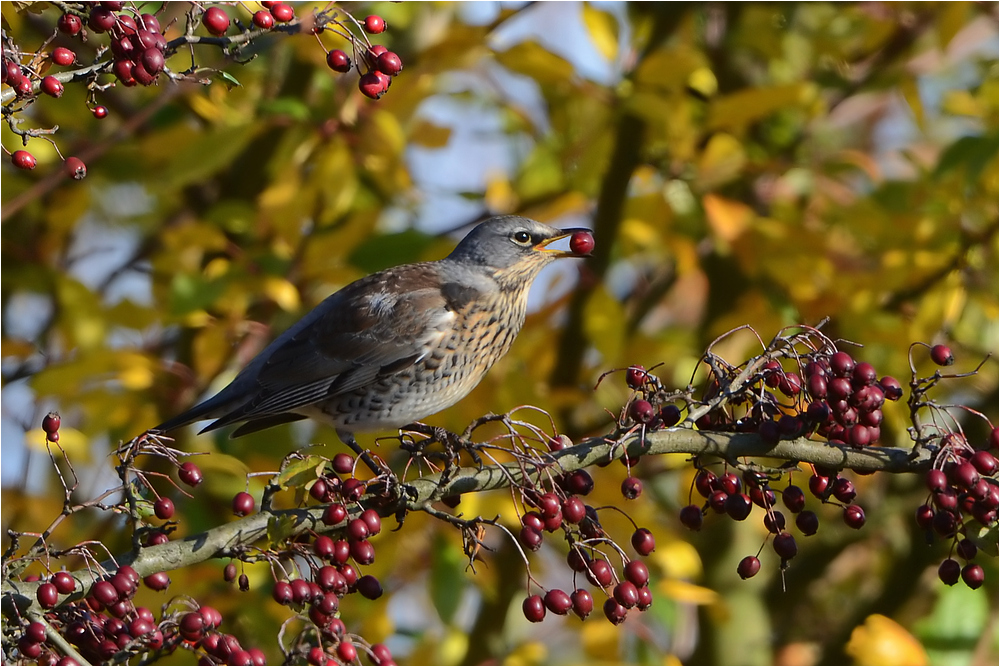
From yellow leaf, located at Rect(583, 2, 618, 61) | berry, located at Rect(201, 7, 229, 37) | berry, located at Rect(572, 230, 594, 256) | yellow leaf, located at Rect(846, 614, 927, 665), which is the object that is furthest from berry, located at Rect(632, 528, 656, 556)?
yellow leaf, located at Rect(583, 2, 618, 61)

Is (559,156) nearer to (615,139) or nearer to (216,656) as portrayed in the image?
(615,139)

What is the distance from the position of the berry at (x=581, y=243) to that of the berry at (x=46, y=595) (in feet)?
6.44

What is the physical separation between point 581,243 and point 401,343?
0.64m

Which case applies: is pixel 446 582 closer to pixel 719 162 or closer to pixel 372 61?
pixel 719 162

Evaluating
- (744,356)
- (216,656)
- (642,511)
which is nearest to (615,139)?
(744,356)

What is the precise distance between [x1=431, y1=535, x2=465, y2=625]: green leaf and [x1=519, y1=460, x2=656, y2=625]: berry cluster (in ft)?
4.98

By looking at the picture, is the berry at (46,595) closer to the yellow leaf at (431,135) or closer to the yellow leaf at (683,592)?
the yellow leaf at (683,592)

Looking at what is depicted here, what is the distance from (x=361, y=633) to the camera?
3.49 metres

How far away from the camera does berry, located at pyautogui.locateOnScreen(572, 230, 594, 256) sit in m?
3.33

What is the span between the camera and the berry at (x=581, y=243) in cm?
333

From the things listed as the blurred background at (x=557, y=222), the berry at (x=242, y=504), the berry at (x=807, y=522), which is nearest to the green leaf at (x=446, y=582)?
the blurred background at (x=557, y=222)

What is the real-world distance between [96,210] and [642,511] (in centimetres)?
280

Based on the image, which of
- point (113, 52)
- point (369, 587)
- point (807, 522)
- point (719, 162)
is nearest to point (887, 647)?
point (807, 522)

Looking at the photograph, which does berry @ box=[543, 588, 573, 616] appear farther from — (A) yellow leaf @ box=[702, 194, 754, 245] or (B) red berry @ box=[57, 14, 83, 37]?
(A) yellow leaf @ box=[702, 194, 754, 245]
